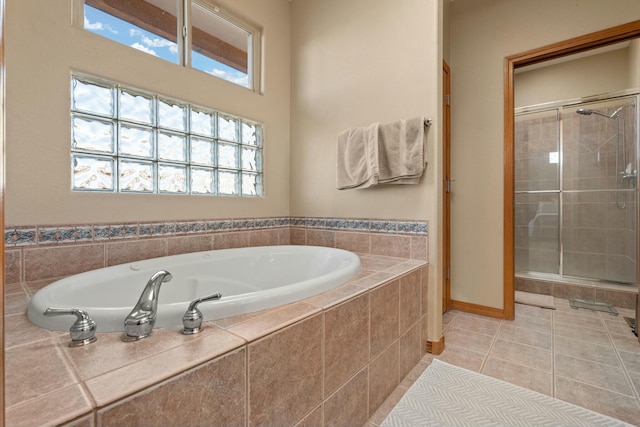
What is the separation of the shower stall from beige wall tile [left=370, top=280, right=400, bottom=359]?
2.36 metres

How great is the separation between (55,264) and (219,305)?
1.09 meters

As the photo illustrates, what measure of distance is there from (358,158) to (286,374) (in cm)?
150

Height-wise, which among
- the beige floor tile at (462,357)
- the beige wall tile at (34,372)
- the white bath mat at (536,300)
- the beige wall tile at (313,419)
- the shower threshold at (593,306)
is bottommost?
the beige floor tile at (462,357)

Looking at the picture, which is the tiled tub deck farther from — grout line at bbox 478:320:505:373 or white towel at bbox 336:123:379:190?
white towel at bbox 336:123:379:190

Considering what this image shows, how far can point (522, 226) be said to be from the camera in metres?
3.17

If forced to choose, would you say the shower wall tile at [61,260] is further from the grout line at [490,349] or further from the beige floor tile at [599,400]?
the beige floor tile at [599,400]

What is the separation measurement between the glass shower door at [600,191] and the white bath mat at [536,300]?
49 centimetres

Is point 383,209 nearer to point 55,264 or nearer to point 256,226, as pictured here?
point 256,226

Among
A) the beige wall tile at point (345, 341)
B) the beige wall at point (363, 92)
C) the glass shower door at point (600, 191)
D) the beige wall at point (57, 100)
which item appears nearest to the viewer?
the beige wall tile at point (345, 341)

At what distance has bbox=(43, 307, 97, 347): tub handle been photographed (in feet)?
2.20

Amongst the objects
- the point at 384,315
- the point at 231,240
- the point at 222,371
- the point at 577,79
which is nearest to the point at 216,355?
the point at 222,371

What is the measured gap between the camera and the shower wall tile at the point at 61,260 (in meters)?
1.28

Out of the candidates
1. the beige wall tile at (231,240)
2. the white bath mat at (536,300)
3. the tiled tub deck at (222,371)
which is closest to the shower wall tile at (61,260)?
the tiled tub deck at (222,371)

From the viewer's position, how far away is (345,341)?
3.29 ft
